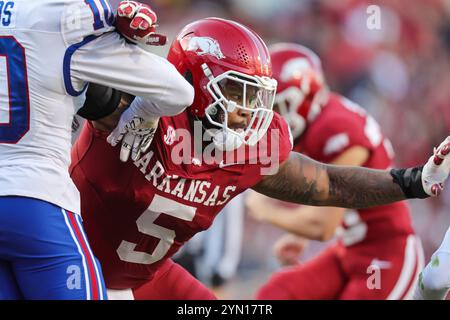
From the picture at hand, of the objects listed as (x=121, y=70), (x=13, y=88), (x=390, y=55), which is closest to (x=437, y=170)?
(x=121, y=70)

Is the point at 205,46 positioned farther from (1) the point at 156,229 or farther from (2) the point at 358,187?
(2) the point at 358,187

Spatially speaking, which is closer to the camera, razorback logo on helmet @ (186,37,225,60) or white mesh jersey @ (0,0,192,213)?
white mesh jersey @ (0,0,192,213)

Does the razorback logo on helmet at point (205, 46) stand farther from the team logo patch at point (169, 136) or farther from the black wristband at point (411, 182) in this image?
the black wristband at point (411, 182)

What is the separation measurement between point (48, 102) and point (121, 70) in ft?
0.78

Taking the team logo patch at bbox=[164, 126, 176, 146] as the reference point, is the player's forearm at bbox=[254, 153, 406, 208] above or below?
below

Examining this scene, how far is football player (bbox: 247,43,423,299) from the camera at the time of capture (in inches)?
199

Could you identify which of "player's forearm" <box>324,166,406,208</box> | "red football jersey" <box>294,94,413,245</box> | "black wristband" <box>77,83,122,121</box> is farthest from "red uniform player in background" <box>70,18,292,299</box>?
"red football jersey" <box>294,94,413,245</box>

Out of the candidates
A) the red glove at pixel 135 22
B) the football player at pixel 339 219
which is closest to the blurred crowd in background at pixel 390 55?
the football player at pixel 339 219

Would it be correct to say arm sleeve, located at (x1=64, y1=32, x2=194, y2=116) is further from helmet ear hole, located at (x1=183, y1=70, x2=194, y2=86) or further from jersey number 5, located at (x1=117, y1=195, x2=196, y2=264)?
jersey number 5, located at (x1=117, y1=195, x2=196, y2=264)

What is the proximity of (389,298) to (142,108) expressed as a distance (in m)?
2.50

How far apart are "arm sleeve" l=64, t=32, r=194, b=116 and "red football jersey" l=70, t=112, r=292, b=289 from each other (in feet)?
1.24

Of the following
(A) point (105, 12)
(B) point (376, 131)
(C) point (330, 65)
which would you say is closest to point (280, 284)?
(B) point (376, 131)

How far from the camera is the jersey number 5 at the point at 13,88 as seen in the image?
9.46ft

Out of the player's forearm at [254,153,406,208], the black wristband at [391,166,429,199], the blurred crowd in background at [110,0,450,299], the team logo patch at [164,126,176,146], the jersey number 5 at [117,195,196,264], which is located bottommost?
the blurred crowd in background at [110,0,450,299]
